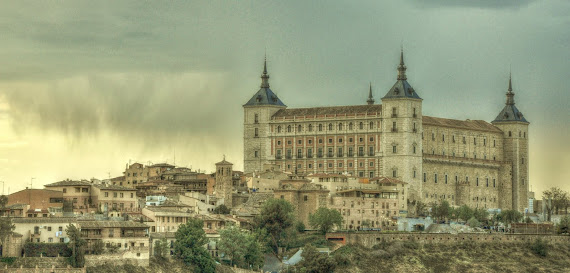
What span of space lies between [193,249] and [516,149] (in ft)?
228

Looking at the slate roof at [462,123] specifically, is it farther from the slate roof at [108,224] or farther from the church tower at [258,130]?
the slate roof at [108,224]

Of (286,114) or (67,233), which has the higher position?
(286,114)

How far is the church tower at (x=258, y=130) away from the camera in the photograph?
162 metres

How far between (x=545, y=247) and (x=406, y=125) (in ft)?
84.3

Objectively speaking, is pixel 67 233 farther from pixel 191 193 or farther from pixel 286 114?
pixel 286 114

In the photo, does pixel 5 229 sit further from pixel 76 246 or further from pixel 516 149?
pixel 516 149

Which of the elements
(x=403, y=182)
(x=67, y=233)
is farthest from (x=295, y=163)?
(x=67, y=233)

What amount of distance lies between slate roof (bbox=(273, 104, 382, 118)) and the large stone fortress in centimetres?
11

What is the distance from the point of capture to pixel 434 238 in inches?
5226

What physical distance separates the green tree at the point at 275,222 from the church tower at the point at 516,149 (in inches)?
1952

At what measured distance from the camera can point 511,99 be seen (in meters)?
179

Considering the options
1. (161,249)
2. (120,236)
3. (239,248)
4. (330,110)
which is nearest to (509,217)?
(330,110)

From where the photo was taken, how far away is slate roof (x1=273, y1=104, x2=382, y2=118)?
527 ft

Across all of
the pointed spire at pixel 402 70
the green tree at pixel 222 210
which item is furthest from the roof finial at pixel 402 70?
the green tree at pixel 222 210
